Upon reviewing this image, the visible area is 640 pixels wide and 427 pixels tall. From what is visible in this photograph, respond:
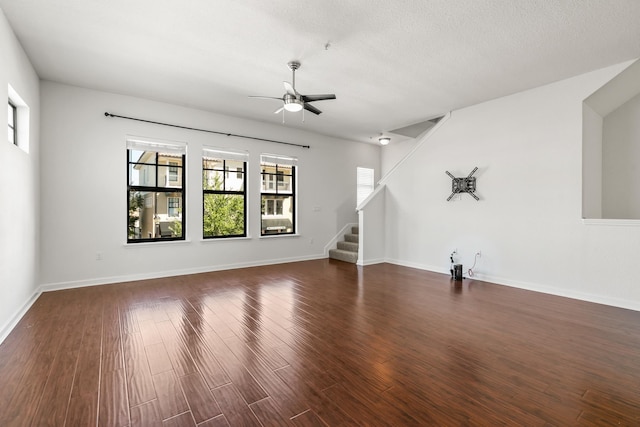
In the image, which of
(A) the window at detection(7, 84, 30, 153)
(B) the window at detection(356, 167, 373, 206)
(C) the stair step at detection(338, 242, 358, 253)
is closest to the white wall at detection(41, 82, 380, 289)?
(A) the window at detection(7, 84, 30, 153)

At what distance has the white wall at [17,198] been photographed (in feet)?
9.29

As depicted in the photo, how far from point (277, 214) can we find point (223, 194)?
1309 mm

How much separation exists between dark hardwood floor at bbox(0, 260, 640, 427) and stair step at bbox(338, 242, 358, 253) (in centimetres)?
292

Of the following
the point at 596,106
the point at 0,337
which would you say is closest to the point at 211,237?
the point at 0,337

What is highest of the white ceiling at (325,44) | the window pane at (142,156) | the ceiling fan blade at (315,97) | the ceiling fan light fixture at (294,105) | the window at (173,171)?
the white ceiling at (325,44)

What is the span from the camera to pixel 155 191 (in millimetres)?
5250

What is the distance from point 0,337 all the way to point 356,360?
128 inches

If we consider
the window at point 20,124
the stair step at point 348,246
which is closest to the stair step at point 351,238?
the stair step at point 348,246

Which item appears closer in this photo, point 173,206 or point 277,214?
point 173,206

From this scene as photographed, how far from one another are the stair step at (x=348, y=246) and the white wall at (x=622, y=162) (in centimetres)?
440

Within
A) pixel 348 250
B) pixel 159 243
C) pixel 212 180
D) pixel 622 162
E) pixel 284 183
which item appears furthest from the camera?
pixel 348 250

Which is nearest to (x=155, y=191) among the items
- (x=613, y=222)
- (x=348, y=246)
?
(x=348, y=246)

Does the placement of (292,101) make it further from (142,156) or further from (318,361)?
(142,156)

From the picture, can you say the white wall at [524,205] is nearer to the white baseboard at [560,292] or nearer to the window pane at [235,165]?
the white baseboard at [560,292]
